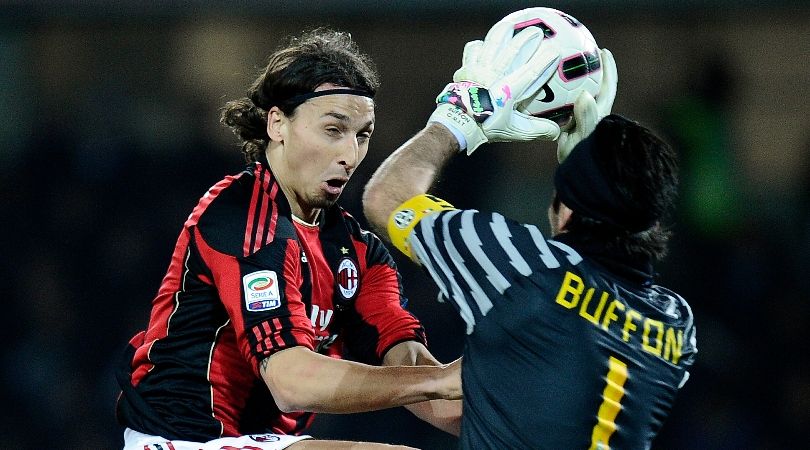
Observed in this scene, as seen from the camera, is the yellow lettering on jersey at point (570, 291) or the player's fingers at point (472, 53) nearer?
the yellow lettering on jersey at point (570, 291)

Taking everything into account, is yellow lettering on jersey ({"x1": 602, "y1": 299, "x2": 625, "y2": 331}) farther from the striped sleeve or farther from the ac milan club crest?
the ac milan club crest

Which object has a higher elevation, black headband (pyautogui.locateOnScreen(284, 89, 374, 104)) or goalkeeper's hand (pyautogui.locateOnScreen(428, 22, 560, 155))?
goalkeeper's hand (pyautogui.locateOnScreen(428, 22, 560, 155))

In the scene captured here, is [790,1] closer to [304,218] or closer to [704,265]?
[704,265]

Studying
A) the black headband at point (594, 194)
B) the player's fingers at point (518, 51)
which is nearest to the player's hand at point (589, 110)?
the player's fingers at point (518, 51)

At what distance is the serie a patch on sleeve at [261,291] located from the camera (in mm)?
3562

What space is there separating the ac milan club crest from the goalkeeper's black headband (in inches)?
48.5

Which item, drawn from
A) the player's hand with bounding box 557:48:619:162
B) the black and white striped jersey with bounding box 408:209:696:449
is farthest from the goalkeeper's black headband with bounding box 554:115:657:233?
the player's hand with bounding box 557:48:619:162

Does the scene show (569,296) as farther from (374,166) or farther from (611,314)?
(374,166)

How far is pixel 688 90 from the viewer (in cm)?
1024

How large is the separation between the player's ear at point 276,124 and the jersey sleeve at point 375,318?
1.72ft

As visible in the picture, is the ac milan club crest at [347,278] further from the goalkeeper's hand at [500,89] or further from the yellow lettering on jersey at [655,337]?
the yellow lettering on jersey at [655,337]

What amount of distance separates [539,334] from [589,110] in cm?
90

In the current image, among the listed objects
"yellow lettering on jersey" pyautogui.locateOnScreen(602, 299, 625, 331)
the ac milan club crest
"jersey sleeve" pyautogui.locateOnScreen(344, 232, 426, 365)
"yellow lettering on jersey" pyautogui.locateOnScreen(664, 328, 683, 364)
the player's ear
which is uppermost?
the player's ear

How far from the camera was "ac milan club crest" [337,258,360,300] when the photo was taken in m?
4.07
